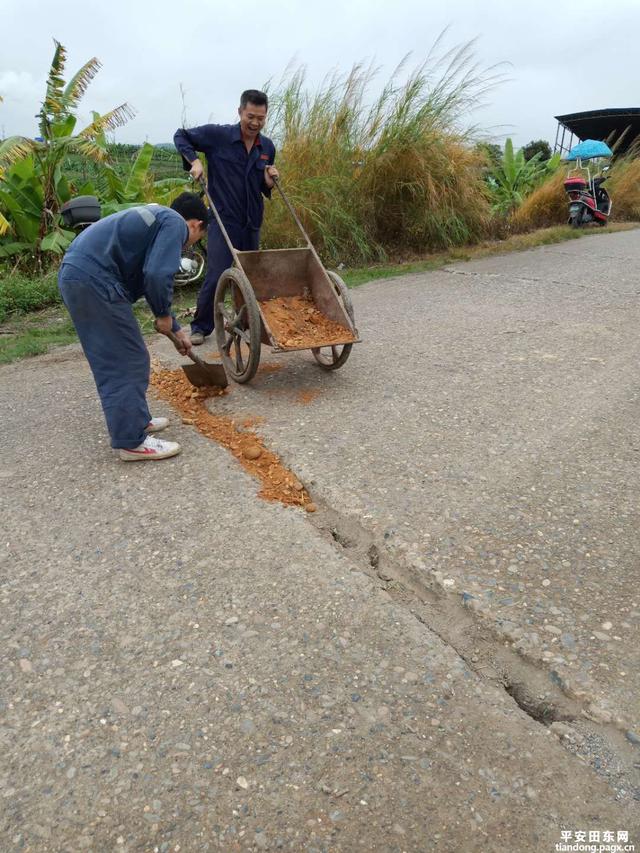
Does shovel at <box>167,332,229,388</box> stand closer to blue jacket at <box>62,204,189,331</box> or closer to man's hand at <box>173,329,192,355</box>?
man's hand at <box>173,329,192,355</box>

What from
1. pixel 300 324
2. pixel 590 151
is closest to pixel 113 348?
pixel 300 324

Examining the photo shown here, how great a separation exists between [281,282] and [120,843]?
3.73m

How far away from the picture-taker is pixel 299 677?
84.4 inches

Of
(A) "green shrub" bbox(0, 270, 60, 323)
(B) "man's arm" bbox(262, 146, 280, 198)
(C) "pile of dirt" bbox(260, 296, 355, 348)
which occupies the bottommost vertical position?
(A) "green shrub" bbox(0, 270, 60, 323)

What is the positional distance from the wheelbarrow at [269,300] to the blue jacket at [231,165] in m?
0.25

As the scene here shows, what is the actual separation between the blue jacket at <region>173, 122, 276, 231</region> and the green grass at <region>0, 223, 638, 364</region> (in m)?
1.58

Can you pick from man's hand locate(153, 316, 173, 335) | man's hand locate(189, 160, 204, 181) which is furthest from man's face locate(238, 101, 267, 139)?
man's hand locate(153, 316, 173, 335)

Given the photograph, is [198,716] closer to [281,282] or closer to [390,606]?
[390,606]

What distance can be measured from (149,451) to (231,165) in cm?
257

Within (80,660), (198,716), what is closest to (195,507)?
(80,660)

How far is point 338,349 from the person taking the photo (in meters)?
5.00

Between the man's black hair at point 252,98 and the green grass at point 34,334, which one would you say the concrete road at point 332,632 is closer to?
the green grass at point 34,334

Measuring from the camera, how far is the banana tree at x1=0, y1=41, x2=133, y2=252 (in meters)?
7.66

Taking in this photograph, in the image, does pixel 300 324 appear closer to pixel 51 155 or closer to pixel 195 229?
pixel 195 229
